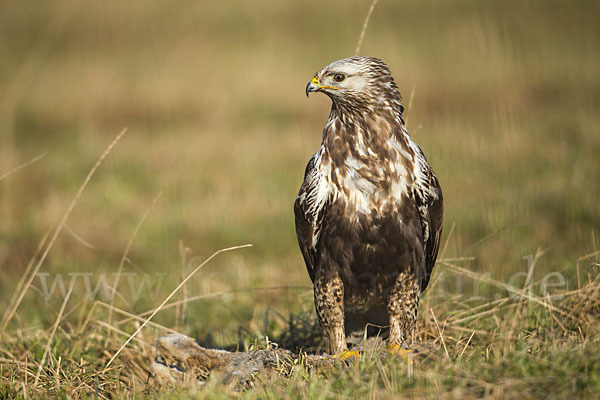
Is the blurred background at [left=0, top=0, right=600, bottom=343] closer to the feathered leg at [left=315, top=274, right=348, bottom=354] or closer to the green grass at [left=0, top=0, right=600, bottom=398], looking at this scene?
the green grass at [left=0, top=0, right=600, bottom=398]

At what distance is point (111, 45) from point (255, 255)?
1281 cm

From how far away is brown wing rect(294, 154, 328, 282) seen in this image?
416 centimetres

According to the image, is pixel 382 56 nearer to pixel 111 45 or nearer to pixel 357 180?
pixel 111 45

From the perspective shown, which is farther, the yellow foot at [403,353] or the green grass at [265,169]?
the green grass at [265,169]

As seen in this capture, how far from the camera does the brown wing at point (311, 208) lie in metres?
4.16

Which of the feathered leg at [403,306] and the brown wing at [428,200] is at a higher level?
the brown wing at [428,200]

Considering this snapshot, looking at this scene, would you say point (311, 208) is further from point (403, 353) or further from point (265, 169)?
point (265, 169)

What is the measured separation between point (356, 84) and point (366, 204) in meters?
0.77

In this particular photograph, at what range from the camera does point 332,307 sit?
4250 mm

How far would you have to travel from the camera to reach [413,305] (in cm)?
423

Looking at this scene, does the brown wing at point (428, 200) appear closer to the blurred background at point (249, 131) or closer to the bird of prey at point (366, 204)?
the bird of prey at point (366, 204)

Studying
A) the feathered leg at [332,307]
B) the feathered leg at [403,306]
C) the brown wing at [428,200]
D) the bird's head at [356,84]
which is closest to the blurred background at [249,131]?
the brown wing at [428,200]

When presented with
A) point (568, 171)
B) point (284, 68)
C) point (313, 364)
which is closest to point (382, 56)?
point (284, 68)

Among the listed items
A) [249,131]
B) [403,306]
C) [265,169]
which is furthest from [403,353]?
[249,131]
